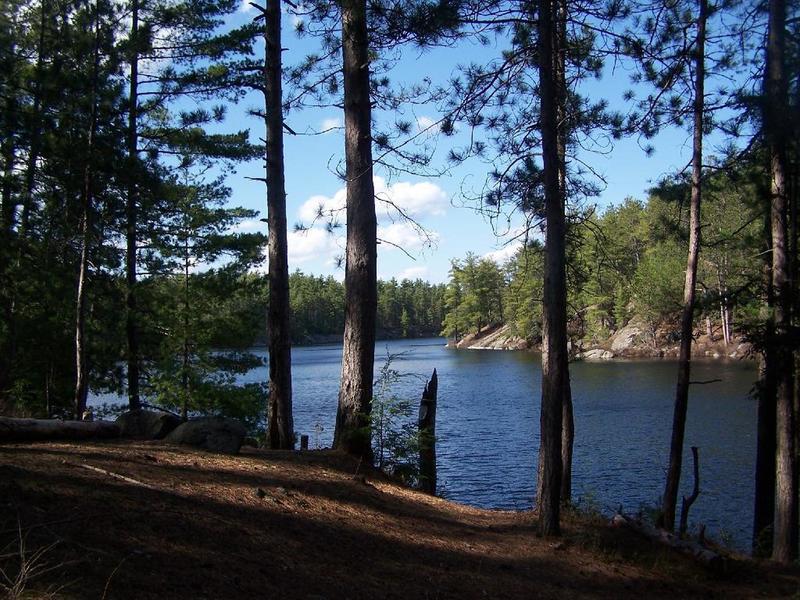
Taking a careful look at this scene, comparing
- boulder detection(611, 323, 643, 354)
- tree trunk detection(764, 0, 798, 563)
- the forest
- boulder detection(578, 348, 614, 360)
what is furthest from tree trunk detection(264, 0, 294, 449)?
boulder detection(611, 323, 643, 354)

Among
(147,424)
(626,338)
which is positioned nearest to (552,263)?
(147,424)

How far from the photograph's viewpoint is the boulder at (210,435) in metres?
7.78

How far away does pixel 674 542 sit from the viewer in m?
7.25

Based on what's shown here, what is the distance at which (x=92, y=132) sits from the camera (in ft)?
40.7

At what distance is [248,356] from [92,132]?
7.99 m

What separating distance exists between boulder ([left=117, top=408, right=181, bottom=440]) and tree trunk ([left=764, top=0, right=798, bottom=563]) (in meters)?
7.72

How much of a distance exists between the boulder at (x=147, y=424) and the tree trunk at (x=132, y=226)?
5.99 meters

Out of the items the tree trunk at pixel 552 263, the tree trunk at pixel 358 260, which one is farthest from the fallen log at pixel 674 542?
the tree trunk at pixel 358 260

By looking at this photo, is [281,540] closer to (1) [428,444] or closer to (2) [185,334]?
(1) [428,444]

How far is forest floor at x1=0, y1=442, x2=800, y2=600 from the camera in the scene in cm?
403

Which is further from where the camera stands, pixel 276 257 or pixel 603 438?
pixel 603 438

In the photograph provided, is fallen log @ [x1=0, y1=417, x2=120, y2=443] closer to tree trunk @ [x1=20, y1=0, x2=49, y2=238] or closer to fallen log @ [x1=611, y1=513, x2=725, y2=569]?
tree trunk @ [x1=20, y1=0, x2=49, y2=238]

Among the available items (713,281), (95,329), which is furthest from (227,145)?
(713,281)

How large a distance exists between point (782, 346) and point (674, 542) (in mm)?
3181
